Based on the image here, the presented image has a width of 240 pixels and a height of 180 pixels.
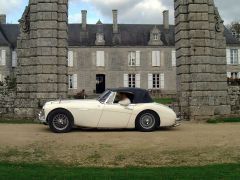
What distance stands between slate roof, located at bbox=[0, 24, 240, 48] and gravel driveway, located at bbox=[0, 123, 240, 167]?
46291mm

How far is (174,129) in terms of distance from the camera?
13.0 m

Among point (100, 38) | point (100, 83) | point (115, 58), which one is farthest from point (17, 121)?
point (100, 83)

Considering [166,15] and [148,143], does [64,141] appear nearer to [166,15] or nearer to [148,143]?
[148,143]

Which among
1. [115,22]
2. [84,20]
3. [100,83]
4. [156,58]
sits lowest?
[100,83]

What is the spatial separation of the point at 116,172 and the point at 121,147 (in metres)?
2.07

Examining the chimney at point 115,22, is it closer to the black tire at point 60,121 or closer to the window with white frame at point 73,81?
the window with white frame at point 73,81

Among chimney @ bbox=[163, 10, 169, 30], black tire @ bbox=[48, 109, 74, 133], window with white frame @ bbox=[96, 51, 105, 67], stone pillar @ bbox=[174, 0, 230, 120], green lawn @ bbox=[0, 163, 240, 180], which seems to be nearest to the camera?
green lawn @ bbox=[0, 163, 240, 180]

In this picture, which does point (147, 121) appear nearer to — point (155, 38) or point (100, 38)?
point (100, 38)

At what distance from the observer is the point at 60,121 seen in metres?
12.2

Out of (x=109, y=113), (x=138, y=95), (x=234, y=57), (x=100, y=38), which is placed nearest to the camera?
(x=109, y=113)

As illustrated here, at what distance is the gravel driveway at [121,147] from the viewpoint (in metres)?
8.99

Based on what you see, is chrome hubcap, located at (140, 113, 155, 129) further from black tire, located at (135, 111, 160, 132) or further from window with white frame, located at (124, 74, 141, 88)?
window with white frame, located at (124, 74, 141, 88)

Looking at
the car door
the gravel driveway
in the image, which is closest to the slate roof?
the car door

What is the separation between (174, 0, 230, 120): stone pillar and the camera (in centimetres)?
1658
